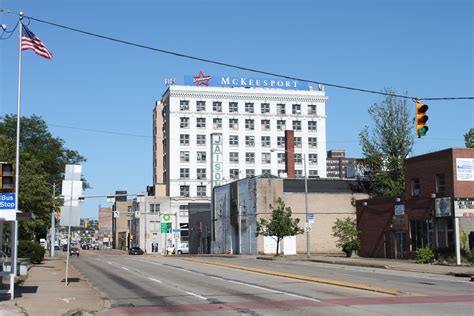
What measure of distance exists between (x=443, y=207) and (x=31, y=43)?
29.8m

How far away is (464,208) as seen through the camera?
40969 millimetres

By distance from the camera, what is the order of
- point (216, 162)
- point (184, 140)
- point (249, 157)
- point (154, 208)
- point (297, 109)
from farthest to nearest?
point (297, 109) < point (249, 157) < point (154, 208) < point (184, 140) < point (216, 162)

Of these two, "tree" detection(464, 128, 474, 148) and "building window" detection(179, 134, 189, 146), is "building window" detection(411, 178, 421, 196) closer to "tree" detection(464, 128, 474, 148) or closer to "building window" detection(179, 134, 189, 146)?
"tree" detection(464, 128, 474, 148)

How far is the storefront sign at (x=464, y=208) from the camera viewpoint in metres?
41.0

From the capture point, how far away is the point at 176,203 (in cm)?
11162

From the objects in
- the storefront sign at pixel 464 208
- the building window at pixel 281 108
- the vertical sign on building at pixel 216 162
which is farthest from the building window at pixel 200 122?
the storefront sign at pixel 464 208

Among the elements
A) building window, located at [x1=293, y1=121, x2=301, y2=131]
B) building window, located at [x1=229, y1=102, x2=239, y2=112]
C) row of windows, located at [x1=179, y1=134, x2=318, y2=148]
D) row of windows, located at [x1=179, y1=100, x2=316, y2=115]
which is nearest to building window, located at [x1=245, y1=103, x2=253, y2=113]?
row of windows, located at [x1=179, y1=100, x2=316, y2=115]

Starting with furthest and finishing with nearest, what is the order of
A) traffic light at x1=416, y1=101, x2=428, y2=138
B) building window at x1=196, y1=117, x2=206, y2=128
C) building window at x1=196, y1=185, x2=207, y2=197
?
building window at x1=196, y1=117, x2=206, y2=128 → building window at x1=196, y1=185, x2=207, y2=197 → traffic light at x1=416, y1=101, x2=428, y2=138

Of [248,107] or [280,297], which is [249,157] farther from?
[280,297]

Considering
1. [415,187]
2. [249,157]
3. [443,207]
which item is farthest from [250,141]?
[443,207]

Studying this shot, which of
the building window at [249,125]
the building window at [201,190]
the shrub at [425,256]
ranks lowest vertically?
the shrub at [425,256]

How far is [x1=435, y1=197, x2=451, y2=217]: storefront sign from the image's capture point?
42.3 meters

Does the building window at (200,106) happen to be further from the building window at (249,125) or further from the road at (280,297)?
the road at (280,297)

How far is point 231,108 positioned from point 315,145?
1718cm
